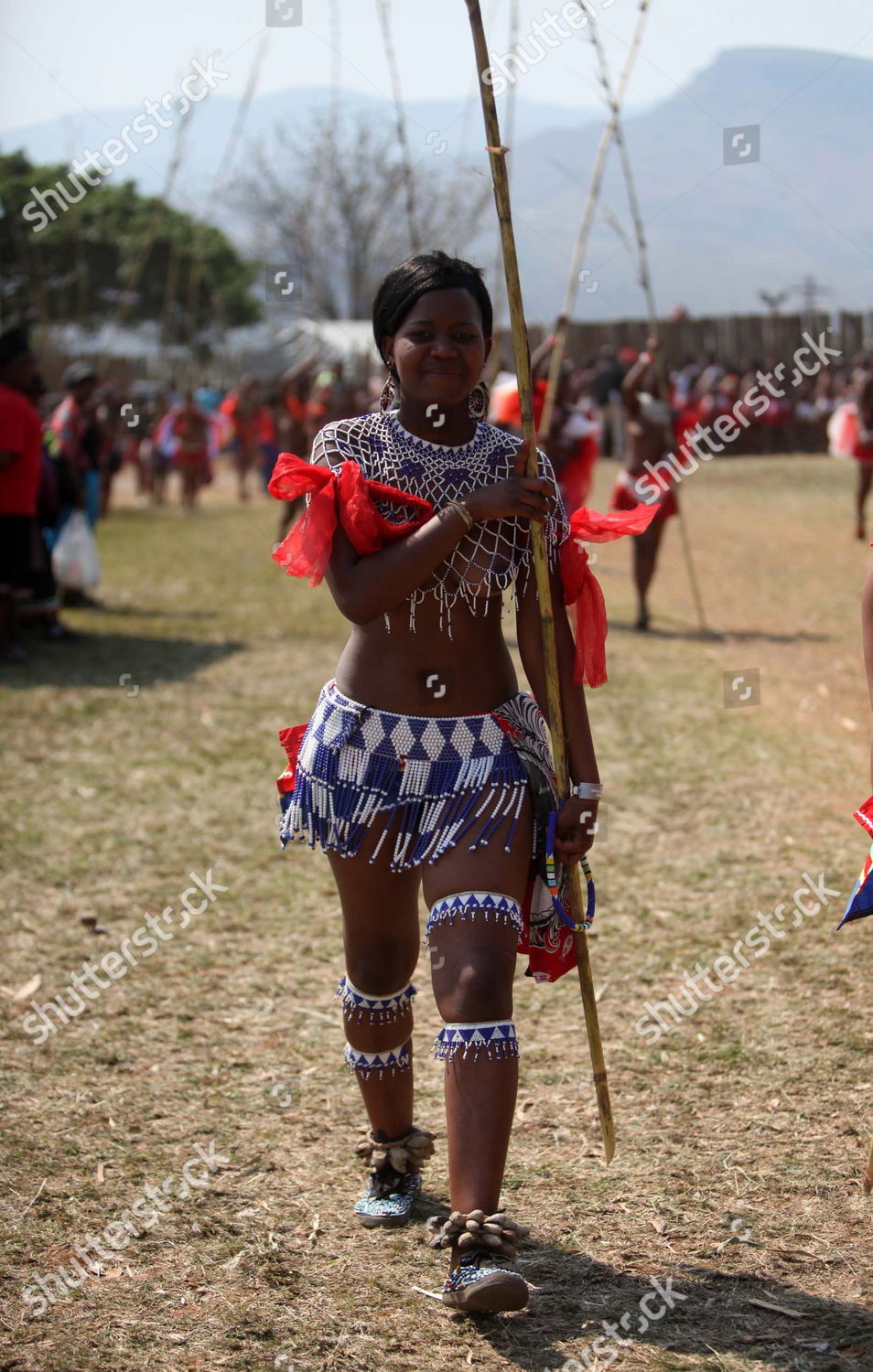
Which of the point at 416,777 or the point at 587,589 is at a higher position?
the point at 587,589

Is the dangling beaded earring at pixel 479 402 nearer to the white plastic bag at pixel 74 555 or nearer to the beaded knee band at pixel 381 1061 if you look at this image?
the beaded knee band at pixel 381 1061

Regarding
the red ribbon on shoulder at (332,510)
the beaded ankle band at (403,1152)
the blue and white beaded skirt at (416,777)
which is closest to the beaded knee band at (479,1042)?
the blue and white beaded skirt at (416,777)

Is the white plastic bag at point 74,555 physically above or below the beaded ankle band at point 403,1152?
above

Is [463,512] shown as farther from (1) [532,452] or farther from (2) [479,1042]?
(2) [479,1042]

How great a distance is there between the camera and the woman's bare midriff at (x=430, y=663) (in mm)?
2818

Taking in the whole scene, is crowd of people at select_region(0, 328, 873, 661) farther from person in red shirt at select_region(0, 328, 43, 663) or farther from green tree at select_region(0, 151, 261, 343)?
green tree at select_region(0, 151, 261, 343)

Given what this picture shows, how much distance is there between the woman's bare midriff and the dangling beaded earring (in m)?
0.40

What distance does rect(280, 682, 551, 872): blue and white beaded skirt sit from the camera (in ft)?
9.06

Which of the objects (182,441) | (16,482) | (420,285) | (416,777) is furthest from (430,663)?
(182,441)

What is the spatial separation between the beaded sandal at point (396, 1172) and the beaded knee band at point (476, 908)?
696mm

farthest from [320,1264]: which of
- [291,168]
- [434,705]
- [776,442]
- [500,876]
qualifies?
[291,168]

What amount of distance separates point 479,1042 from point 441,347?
4.27 feet

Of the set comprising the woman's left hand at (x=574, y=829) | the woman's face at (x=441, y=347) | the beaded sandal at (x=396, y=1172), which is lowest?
the beaded sandal at (x=396, y=1172)

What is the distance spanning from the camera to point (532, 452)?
2.69m
